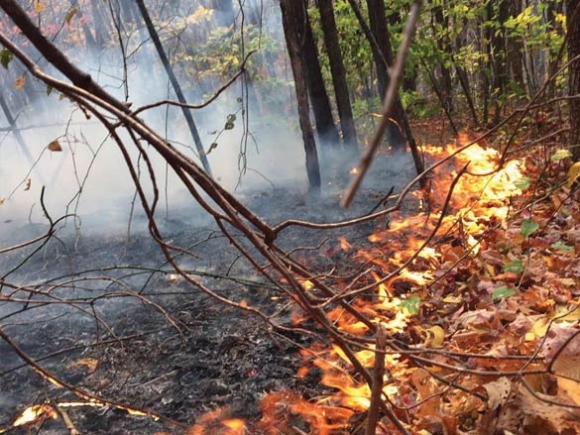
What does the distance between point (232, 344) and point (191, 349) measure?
0.44m

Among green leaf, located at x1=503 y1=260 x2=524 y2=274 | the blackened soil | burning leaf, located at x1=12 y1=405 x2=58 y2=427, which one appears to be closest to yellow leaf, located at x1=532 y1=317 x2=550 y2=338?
green leaf, located at x1=503 y1=260 x2=524 y2=274

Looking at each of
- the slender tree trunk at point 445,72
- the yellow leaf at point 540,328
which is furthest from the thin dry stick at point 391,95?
the slender tree trunk at point 445,72

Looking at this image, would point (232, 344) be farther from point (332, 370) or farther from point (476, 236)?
point (476, 236)

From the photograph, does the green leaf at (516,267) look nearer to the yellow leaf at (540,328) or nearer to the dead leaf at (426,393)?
the yellow leaf at (540,328)

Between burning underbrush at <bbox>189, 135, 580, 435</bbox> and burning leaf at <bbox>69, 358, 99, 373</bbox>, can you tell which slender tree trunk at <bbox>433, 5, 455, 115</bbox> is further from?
burning leaf at <bbox>69, 358, 99, 373</bbox>

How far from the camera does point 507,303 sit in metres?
2.86

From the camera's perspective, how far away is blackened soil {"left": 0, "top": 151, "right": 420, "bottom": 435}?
328 centimetres

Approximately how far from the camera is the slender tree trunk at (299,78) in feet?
20.8

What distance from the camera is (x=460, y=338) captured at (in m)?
2.73

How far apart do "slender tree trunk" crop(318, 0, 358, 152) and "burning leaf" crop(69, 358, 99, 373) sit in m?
6.87

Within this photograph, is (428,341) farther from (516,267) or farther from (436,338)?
(516,267)

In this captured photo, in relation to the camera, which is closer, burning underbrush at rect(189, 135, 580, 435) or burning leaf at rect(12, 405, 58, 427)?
burning underbrush at rect(189, 135, 580, 435)

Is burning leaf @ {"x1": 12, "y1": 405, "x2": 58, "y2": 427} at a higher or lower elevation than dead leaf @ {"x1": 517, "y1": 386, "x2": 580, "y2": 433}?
lower

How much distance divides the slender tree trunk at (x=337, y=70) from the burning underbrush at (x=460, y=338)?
4829 mm
